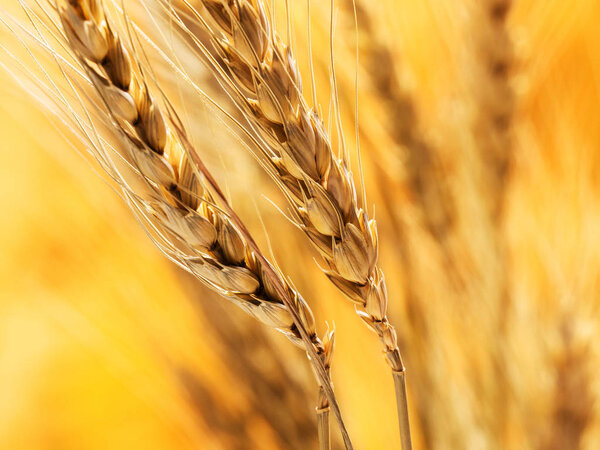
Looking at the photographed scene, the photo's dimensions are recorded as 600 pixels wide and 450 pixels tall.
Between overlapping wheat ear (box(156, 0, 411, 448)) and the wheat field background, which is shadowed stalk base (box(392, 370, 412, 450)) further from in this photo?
the wheat field background

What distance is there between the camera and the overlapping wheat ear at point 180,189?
21 cm

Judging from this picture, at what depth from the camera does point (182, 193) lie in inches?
9.8

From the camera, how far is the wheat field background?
472 mm

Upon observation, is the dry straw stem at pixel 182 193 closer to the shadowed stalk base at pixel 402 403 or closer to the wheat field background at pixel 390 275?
the shadowed stalk base at pixel 402 403

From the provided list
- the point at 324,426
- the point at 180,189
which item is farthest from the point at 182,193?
the point at 324,426

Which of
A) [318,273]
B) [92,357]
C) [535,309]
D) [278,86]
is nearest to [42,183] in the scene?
[92,357]

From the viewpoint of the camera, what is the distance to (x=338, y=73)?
502 millimetres

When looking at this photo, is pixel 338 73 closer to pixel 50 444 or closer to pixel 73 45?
pixel 73 45

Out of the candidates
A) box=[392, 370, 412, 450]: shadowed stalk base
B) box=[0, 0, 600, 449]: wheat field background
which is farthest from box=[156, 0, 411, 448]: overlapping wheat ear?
box=[0, 0, 600, 449]: wheat field background

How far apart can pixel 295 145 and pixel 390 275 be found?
307 mm

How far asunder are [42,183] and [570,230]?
0.56 m

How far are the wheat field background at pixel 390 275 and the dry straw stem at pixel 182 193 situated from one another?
0.21m

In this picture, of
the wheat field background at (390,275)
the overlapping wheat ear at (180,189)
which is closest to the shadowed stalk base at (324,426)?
the overlapping wheat ear at (180,189)

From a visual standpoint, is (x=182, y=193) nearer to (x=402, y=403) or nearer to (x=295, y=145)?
(x=295, y=145)
